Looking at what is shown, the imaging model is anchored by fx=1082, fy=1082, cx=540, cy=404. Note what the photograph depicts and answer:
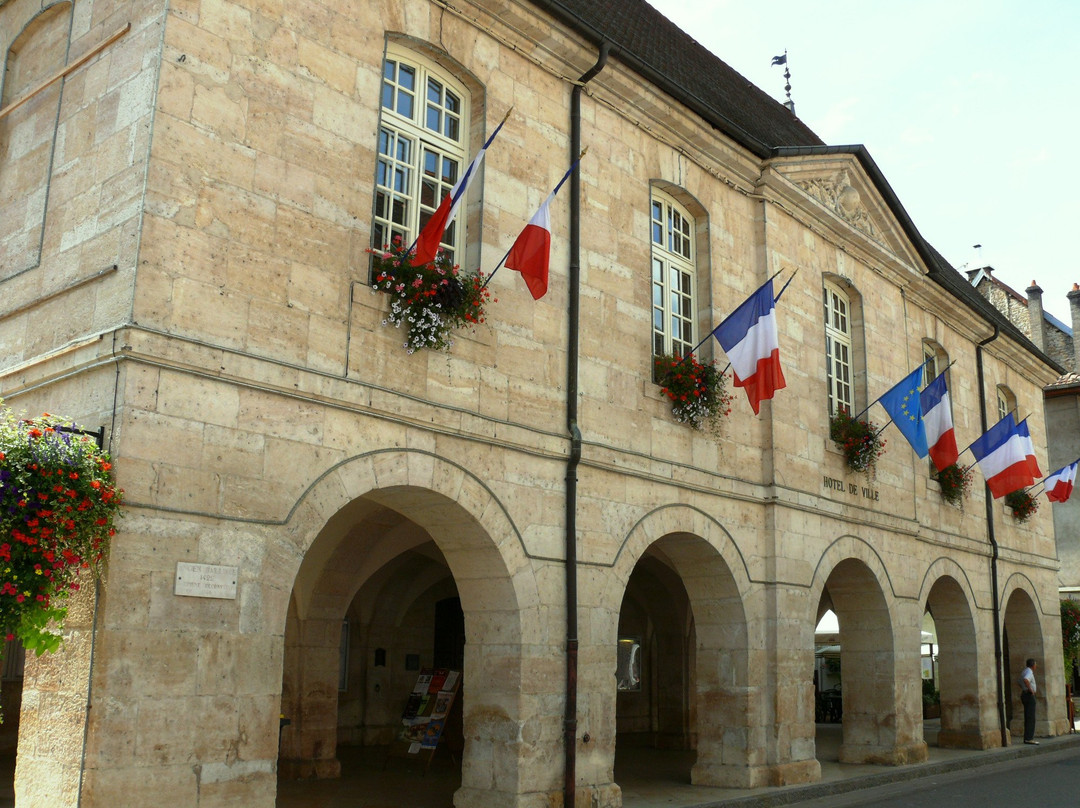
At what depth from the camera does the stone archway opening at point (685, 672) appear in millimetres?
10445

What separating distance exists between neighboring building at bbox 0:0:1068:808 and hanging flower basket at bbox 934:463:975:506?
1.20m

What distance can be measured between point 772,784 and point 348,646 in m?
5.42

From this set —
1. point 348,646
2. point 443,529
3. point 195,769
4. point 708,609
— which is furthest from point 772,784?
point 195,769

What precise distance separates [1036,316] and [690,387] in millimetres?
21802

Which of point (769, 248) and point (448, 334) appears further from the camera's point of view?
point (769, 248)

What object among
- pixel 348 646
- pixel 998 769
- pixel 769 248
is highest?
pixel 769 248

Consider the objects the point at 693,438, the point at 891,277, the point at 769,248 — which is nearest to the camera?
the point at 693,438

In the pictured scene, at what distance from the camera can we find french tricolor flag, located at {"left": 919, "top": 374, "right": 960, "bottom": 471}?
13062mm

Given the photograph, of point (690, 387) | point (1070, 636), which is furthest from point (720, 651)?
point (1070, 636)

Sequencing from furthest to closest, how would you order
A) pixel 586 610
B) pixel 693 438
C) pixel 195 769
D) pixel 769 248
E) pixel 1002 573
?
1. pixel 1002 573
2. pixel 769 248
3. pixel 693 438
4. pixel 586 610
5. pixel 195 769

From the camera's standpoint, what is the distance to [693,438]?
10.4 m

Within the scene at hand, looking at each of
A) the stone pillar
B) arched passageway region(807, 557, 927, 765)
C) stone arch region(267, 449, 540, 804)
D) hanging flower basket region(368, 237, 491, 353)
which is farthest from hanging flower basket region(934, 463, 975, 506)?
hanging flower basket region(368, 237, 491, 353)

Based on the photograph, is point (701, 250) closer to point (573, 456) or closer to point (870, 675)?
point (573, 456)

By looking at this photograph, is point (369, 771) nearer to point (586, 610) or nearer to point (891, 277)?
point (586, 610)
